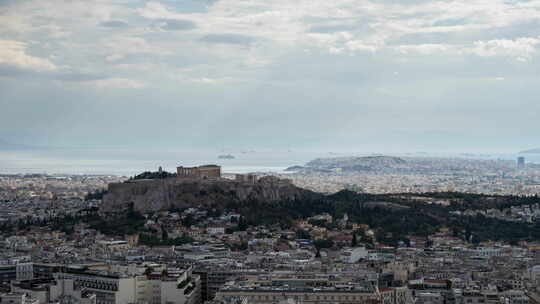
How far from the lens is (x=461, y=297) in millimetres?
35812

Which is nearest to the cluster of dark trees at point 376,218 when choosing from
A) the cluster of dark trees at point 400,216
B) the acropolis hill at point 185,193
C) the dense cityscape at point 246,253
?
the cluster of dark trees at point 400,216

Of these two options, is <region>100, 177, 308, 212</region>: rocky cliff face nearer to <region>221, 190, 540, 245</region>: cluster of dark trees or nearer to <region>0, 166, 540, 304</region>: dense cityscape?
<region>0, 166, 540, 304</region>: dense cityscape

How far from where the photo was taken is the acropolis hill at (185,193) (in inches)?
2923

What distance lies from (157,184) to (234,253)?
2565 cm

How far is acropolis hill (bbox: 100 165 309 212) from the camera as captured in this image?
244 feet

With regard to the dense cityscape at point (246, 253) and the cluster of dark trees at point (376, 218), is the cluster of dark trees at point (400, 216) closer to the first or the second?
the cluster of dark trees at point (376, 218)

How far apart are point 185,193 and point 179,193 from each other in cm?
43

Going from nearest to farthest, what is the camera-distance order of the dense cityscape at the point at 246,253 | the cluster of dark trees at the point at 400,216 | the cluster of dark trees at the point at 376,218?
the dense cityscape at the point at 246,253 < the cluster of dark trees at the point at 376,218 < the cluster of dark trees at the point at 400,216

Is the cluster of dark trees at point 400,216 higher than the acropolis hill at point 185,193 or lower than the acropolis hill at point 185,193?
lower

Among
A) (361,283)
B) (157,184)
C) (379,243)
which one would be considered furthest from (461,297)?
(157,184)

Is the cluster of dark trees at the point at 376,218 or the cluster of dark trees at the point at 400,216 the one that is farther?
the cluster of dark trees at the point at 400,216

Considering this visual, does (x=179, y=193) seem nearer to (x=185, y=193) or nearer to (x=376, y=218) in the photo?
(x=185, y=193)

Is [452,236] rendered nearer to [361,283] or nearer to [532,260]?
[532,260]

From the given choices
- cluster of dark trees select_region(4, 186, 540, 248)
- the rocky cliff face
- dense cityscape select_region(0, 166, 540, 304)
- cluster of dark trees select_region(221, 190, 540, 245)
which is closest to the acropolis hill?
the rocky cliff face
